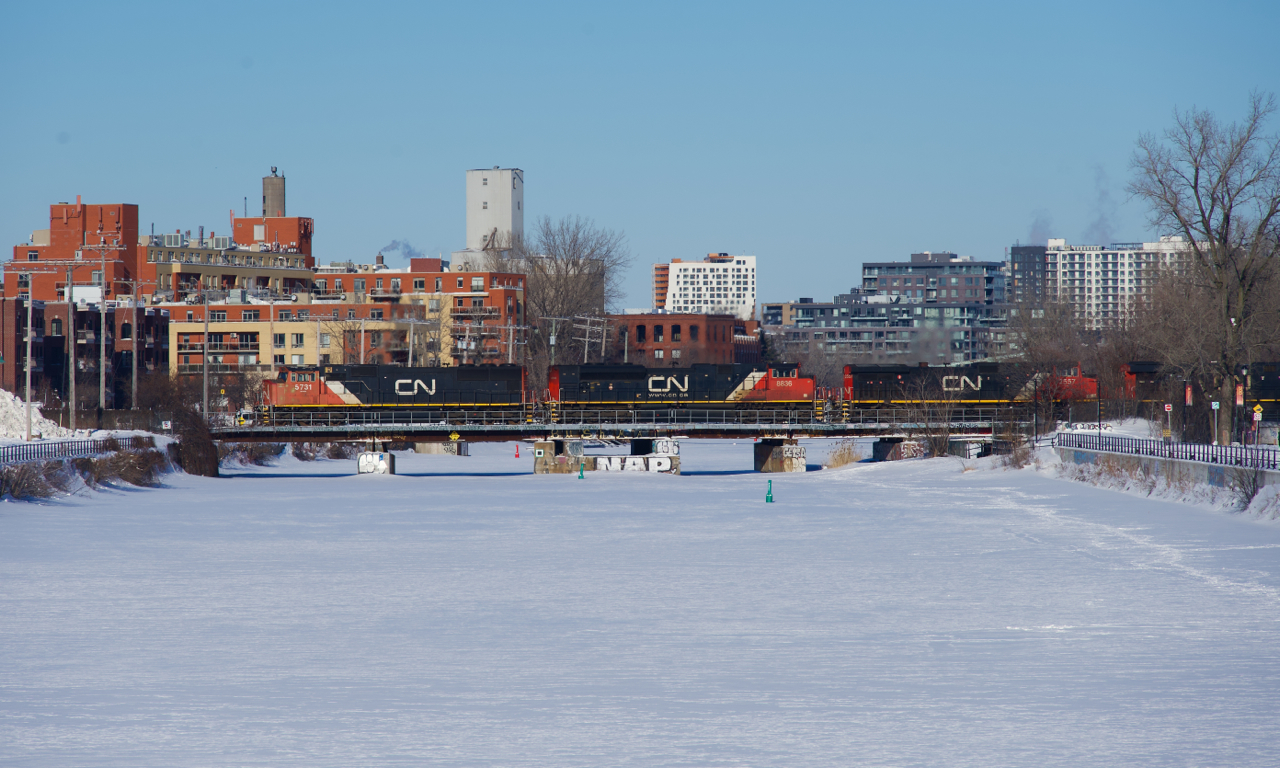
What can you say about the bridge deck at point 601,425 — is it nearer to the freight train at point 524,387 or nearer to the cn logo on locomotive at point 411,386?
the freight train at point 524,387

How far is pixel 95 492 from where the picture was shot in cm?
4291

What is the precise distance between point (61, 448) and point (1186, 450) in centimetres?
3962

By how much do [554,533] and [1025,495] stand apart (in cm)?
1851

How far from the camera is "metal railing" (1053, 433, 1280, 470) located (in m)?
33.8

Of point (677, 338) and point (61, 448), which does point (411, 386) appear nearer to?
point (61, 448)

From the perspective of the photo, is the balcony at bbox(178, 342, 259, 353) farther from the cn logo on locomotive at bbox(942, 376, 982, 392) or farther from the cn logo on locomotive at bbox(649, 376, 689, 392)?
the cn logo on locomotive at bbox(942, 376, 982, 392)

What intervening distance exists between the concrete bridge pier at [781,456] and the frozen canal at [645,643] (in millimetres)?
30208

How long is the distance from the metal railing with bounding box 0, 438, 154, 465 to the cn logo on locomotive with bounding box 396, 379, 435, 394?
14.4m

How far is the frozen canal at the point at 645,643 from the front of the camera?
37.8 ft

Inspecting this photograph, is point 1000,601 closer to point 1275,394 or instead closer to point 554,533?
point 554,533

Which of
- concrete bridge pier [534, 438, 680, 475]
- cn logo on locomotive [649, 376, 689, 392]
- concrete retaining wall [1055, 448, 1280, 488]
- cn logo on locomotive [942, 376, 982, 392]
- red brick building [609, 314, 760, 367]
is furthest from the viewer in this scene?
red brick building [609, 314, 760, 367]

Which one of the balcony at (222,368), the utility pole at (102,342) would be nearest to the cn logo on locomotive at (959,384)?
the utility pole at (102,342)

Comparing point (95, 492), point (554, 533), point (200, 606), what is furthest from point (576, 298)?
point (200, 606)

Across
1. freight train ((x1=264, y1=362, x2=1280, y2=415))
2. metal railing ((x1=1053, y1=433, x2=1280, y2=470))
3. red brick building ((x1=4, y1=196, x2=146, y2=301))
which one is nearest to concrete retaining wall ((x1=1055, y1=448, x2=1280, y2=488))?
metal railing ((x1=1053, y1=433, x2=1280, y2=470))
